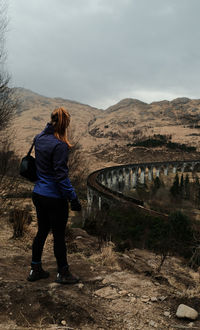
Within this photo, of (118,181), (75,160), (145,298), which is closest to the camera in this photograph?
(145,298)

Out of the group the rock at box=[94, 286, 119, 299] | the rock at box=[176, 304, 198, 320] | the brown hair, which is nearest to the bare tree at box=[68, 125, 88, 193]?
the brown hair

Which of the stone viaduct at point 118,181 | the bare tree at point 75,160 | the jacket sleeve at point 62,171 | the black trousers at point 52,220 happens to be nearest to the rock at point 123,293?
the black trousers at point 52,220

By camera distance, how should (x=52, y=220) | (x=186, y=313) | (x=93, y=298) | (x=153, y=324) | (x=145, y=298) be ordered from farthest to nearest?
1. (x=52, y=220)
2. (x=145, y=298)
3. (x=93, y=298)
4. (x=186, y=313)
5. (x=153, y=324)

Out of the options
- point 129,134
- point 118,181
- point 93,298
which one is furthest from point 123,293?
point 129,134

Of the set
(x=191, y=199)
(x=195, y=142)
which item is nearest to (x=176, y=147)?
(x=195, y=142)

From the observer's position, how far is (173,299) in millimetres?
3318

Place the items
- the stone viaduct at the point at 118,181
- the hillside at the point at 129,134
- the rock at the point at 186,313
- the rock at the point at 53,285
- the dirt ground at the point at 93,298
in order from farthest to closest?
the hillside at the point at 129,134, the stone viaduct at the point at 118,181, the rock at the point at 53,285, the rock at the point at 186,313, the dirt ground at the point at 93,298

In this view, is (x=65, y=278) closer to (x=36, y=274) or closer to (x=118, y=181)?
(x=36, y=274)

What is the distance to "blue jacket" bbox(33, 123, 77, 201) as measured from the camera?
3.18 m

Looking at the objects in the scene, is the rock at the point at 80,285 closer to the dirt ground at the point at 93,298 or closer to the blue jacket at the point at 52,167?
the dirt ground at the point at 93,298

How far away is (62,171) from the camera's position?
3195 mm

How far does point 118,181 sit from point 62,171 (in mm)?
58715

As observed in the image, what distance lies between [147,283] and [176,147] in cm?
11307

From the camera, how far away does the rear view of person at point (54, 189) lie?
322 centimetres
